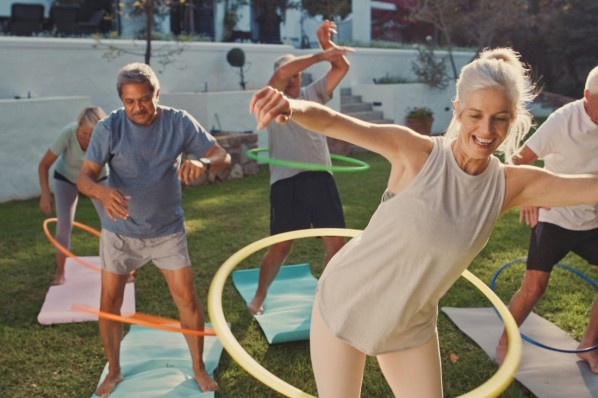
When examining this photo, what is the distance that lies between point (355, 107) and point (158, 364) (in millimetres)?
11576

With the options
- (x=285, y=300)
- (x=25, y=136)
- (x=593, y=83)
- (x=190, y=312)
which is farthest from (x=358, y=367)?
(x=25, y=136)

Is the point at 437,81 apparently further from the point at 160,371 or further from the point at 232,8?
the point at 160,371

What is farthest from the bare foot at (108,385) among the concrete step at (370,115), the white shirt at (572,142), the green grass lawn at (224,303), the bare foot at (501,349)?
the concrete step at (370,115)

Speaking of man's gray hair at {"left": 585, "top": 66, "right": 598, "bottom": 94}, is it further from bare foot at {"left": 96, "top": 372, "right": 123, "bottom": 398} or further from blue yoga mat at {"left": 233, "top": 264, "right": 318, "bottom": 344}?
bare foot at {"left": 96, "top": 372, "right": 123, "bottom": 398}

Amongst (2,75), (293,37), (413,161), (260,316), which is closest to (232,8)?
(293,37)

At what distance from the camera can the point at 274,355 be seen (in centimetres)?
420

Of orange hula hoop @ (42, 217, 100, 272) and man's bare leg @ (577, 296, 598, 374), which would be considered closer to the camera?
man's bare leg @ (577, 296, 598, 374)

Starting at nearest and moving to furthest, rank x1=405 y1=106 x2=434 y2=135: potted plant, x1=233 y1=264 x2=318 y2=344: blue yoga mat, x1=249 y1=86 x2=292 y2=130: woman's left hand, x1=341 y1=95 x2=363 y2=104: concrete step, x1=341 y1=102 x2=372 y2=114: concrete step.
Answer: x1=249 y1=86 x2=292 y2=130: woman's left hand, x1=233 y1=264 x2=318 y2=344: blue yoga mat, x1=405 y1=106 x2=434 y2=135: potted plant, x1=341 y1=102 x2=372 y2=114: concrete step, x1=341 y1=95 x2=363 y2=104: concrete step

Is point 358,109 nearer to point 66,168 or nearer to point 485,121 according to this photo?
point 66,168

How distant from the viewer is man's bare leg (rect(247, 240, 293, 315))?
4.86m

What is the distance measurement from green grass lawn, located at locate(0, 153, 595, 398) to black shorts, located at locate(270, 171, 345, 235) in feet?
Answer: 2.78

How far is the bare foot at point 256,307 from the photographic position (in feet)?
16.1

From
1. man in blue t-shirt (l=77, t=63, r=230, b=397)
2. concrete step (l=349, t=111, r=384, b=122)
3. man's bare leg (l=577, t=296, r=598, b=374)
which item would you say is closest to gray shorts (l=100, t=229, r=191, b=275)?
man in blue t-shirt (l=77, t=63, r=230, b=397)

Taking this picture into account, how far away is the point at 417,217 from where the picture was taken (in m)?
2.11
